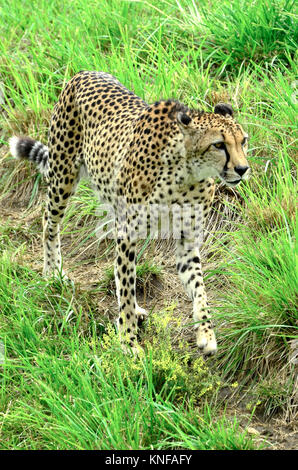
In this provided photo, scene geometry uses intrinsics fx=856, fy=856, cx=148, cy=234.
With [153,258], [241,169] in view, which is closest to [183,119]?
[241,169]

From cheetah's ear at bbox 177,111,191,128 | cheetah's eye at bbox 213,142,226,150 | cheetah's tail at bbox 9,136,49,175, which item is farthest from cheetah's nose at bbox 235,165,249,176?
cheetah's tail at bbox 9,136,49,175

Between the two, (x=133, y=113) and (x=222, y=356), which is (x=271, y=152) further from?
(x=222, y=356)

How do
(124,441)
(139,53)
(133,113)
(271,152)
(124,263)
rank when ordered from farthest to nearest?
(139,53) < (271,152) < (133,113) < (124,263) < (124,441)

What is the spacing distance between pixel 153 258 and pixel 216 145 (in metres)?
1.42

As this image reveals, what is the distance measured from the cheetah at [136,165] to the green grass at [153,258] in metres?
0.18

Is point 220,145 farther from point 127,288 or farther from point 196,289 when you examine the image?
point 127,288

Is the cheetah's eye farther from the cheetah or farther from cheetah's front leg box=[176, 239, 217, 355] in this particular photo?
cheetah's front leg box=[176, 239, 217, 355]

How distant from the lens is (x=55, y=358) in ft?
14.0

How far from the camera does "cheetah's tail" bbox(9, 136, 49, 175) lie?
5.71 meters

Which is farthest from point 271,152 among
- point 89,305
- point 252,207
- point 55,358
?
point 55,358

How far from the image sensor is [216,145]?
424 cm

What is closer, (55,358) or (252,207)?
(55,358)

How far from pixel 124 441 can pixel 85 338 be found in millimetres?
1242

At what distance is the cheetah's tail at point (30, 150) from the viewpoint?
18.7 ft
